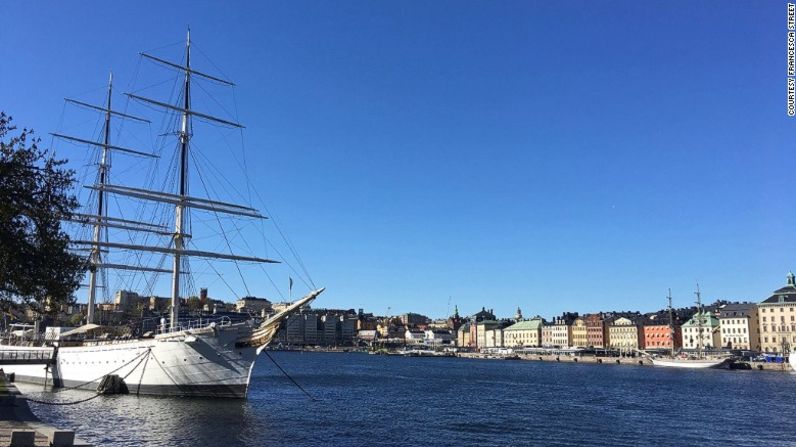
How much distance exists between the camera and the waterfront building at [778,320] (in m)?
148

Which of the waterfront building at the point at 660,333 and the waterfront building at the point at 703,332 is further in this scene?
the waterfront building at the point at 660,333

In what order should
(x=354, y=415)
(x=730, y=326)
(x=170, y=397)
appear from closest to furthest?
(x=354, y=415)
(x=170, y=397)
(x=730, y=326)

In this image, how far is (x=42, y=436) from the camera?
2058 cm

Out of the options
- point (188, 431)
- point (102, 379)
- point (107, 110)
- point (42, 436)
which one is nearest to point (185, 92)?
point (107, 110)

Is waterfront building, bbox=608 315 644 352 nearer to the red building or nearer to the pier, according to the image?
the red building

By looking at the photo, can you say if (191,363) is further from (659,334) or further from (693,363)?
(659,334)

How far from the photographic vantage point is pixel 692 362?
13225 cm

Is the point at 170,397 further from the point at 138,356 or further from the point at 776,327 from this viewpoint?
the point at 776,327

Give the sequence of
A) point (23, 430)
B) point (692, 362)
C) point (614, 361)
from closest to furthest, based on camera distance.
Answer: point (23, 430) < point (692, 362) < point (614, 361)

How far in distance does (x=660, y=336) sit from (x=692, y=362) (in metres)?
55.1

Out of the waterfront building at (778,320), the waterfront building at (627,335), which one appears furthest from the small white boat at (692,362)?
the waterfront building at (627,335)

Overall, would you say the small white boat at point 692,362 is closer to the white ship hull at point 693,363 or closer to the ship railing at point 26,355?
the white ship hull at point 693,363

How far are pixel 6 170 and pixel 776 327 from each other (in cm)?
16474

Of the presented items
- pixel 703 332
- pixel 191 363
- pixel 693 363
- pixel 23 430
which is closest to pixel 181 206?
pixel 191 363
